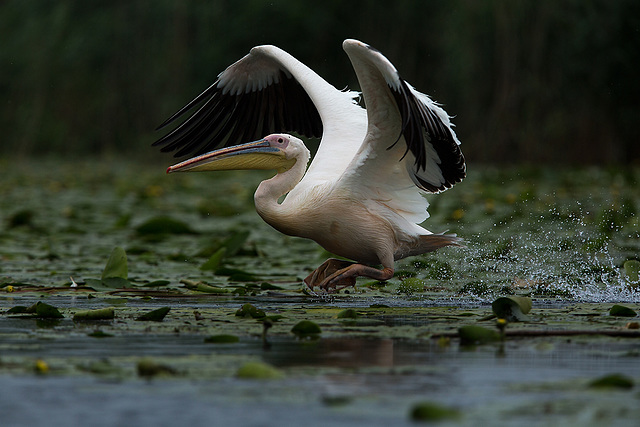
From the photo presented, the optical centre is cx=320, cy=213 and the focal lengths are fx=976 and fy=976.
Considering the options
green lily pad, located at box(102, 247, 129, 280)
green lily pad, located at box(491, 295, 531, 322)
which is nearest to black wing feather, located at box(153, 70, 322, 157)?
green lily pad, located at box(102, 247, 129, 280)

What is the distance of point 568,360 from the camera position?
326 centimetres

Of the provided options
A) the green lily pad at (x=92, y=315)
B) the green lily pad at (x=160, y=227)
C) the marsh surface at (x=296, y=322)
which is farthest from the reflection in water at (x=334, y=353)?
the green lily pad at (x=160, y=227)

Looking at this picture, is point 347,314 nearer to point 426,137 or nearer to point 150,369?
point 426,137

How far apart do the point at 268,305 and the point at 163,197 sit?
28.7 ft

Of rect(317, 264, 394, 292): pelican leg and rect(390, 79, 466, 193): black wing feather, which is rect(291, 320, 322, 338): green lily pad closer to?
rect(390, 79, 466, 193): black wing feather

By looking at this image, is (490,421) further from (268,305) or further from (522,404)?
(268,305)

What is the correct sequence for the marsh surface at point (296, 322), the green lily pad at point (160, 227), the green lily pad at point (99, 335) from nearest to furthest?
the marsh surface at point (296, 322) → the green lily pad at point (99, 335) → the green lily pad at point (160, 227)

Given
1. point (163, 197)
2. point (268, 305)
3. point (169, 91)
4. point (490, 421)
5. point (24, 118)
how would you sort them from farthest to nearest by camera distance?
point (24, 118), point (169, 91), point (163, 197), point (268, 305), point (490, 421)

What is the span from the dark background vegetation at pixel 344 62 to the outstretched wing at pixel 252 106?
36.5 ft

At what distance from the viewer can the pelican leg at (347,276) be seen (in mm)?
5039

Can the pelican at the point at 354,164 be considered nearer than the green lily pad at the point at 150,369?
No

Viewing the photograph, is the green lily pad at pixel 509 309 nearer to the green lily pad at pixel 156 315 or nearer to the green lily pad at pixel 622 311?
the green lily pad at pixel 622 311

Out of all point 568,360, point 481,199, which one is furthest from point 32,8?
point 568,360

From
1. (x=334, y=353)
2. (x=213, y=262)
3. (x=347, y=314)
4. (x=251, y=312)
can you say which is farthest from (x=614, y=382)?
(x=213, y=262)
